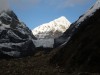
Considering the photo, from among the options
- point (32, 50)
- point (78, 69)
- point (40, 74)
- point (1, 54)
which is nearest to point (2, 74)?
point (40, 74)

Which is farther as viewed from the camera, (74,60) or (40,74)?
(74,60)

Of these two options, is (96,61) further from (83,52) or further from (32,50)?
(32,50)

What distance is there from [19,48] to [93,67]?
514ft

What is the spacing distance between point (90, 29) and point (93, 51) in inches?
639

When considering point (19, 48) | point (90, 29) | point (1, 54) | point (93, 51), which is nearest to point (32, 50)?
point (19, 48)

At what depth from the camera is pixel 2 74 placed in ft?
149

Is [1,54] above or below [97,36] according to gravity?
above

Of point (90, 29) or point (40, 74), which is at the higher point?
point (90, 29)

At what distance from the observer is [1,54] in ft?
504

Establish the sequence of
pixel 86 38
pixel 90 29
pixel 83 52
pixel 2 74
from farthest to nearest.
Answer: pixel 90 29, pixel 86 38, pixel 83 52, pixel 2 74

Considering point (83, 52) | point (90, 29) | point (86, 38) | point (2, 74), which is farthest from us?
point (90, 29)

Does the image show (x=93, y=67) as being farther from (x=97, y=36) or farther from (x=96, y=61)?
(x=97, y=36)

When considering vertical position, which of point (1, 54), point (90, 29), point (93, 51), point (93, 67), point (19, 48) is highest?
point (19, 48)

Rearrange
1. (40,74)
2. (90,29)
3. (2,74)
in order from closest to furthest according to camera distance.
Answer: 1. (40,74)
2. (2,74)
3. (90,29)
